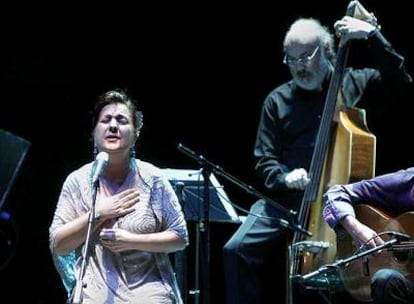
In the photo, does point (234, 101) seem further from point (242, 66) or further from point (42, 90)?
point (42, 90)

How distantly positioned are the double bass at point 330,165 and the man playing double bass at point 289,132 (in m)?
0.19

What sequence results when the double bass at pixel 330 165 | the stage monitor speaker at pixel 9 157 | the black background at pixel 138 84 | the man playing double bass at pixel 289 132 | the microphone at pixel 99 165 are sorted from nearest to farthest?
the microphone at pixel 99 165
the double bass at pixel 330 165
the man playing double bass at pixel 289 132
the stage monitor speaker at pixel 9 157
the black background at pixel 138 84

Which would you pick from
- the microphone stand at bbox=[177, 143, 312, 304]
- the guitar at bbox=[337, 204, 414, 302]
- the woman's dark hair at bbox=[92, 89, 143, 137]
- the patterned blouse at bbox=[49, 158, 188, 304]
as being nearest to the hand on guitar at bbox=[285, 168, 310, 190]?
the microphone stand at bbox=[177, 143, 312, 304]

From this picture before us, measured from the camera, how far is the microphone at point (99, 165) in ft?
12.1

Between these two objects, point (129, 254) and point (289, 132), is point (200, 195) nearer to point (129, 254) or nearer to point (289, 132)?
point (289, 132)

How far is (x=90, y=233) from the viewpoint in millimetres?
3703

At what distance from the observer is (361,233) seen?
160 inches

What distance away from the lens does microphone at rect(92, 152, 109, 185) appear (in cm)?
369

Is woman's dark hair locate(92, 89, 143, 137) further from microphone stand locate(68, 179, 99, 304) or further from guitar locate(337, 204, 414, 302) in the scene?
guitar locate(337, 204, 414, 302)

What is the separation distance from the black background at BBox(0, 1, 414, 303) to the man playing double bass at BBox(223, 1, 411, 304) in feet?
4.33

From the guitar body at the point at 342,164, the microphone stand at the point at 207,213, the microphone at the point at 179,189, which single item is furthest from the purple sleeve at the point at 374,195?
the microphone at the point at 179,189

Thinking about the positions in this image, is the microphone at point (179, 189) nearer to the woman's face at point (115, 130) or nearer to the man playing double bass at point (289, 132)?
the man playing double bass at point (289, 132)

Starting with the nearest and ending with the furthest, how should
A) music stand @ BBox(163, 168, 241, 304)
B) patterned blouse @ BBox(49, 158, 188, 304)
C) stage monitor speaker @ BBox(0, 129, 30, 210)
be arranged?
patterned blouse @ BBox(49, 158, 188, 304) < music stand @ BBox(163, 168, 241, 304) < stage monitor speaker @ BBox(0, 129, 30, 210)

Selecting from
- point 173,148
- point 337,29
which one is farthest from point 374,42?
point 173,148
